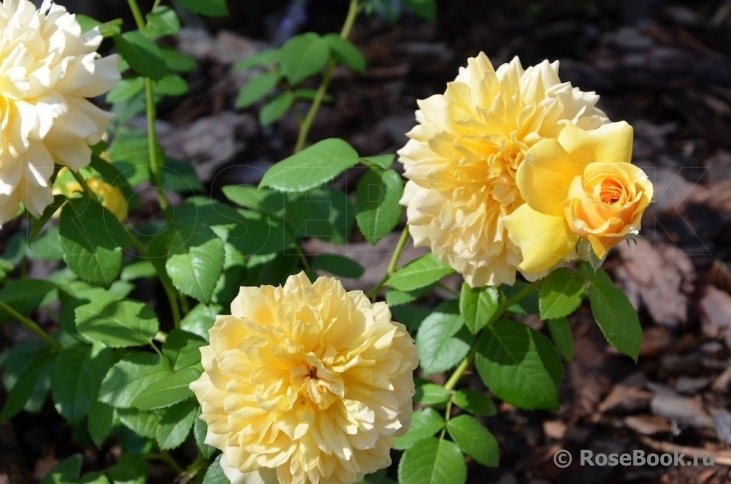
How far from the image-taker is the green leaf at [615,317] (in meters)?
1.33

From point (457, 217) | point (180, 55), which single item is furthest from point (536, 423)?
point (180, 55)

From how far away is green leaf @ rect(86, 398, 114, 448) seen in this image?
155 cm

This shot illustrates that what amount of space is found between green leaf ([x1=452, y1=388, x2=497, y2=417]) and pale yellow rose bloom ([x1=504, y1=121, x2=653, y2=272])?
49cm

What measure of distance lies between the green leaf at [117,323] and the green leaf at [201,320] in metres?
0.13

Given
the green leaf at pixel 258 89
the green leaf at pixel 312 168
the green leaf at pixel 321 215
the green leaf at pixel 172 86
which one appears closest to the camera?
the green leaf at pixel 312 168

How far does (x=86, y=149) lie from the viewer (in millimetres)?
1381

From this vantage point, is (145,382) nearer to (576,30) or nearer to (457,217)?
(457,217)

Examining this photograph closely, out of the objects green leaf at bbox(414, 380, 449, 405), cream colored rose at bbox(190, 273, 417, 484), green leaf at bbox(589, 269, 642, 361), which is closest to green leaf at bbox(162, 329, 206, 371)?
cream colored rose at bbox(190, 273, 417, 484)

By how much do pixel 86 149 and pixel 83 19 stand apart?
1.40ft

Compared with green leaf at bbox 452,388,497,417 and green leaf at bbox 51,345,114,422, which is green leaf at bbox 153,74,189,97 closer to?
green leaf at bbox 51,345,114,422

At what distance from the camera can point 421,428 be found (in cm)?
161

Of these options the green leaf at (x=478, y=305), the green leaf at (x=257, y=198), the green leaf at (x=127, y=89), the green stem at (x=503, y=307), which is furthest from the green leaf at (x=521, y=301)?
the green leaf at (x=127, y=89)

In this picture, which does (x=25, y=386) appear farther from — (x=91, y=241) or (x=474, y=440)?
A: (x=474, y=440)

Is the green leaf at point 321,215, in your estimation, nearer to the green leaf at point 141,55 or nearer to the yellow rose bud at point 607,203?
the green leaf at point 141,55
